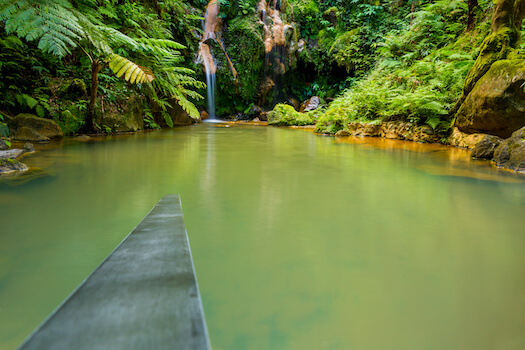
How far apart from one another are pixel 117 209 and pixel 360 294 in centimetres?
158

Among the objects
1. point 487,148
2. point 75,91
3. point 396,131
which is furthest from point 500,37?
point 75,91

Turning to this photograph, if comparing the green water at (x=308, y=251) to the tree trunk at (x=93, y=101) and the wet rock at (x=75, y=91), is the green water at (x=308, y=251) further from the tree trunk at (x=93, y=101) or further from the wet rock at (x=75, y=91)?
the wet rock at (x=75, y=91)

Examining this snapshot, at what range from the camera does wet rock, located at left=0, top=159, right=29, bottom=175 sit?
2.83m

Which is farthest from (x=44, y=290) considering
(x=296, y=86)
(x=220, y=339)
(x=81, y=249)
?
(x=296, y=86)

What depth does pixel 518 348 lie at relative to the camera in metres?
0.85

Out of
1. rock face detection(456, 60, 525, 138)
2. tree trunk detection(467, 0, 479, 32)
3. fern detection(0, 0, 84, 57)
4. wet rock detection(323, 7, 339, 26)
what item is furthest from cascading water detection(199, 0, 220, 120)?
rock face detection(456, 60, 525, 138)

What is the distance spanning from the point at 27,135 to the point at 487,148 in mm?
7287

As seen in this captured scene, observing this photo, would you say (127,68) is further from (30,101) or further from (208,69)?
(208,69)

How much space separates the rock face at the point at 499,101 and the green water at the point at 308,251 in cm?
190

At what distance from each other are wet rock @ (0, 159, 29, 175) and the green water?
1.35 ft

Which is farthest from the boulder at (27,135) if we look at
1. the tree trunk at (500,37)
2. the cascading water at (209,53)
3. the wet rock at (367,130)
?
the cascading water at (209,53)

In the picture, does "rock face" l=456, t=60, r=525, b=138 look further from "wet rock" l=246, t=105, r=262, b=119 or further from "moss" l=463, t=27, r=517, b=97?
"wet rock" l=246, t=105, r=262, b=119

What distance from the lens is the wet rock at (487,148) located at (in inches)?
164

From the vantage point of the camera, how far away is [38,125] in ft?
17.9
